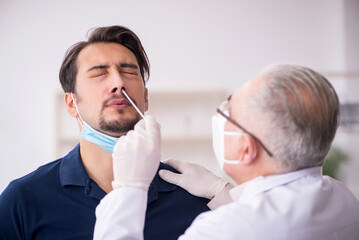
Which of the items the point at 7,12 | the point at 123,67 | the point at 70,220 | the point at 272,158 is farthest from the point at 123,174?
the point at 7,12

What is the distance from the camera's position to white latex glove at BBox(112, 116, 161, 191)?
119cm

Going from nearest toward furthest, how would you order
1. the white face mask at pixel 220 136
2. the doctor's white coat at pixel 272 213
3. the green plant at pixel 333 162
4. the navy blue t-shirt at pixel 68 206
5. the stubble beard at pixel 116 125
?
the doctor's white coat at pixel 272 213, the white face mask at pixel 220 136, the navy blue t-shirt at pixel 68 206, the stubble beard at pixel 116 125, the green plant at pixel 333 162

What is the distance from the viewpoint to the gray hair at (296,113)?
3.30 feet

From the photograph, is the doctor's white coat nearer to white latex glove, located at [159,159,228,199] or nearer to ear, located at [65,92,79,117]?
white latex glove, located at [159,159,228,199]

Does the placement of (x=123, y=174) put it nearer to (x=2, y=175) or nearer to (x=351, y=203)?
(x=351, y=203)

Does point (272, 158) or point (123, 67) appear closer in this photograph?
point (272, 158)

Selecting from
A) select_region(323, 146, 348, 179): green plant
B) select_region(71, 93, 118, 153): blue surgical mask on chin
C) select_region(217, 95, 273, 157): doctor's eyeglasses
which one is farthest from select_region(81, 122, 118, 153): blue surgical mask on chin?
select_region(323, 146, 348, 179): green plant

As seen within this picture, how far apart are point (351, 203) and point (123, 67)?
0.99 metres

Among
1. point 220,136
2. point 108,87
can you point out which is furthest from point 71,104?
point 220,136

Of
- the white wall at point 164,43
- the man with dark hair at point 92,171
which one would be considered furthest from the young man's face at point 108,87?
the white wall at point 164,43

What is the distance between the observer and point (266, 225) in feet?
3.14

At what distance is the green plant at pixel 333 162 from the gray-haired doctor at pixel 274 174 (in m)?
2.66

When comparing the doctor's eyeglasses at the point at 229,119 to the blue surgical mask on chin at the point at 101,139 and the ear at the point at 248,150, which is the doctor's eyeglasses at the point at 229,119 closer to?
the ear at the point at 248,150

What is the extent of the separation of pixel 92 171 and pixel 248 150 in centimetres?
69
